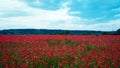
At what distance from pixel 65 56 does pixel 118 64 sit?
6.39 ft

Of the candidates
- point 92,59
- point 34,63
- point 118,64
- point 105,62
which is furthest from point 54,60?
point 118,64

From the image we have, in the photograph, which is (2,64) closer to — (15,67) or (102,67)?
(15,67)

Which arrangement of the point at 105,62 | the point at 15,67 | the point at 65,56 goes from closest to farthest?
the point at 15,67, the point at 105,62, the point at 65,56

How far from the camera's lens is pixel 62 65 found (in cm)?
522

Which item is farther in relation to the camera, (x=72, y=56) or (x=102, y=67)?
(x=72, y=56)

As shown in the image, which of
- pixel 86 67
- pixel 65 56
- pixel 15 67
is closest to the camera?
pixel 86 67

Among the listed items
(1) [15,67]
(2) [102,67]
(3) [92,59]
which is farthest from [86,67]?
(1) [15,67]

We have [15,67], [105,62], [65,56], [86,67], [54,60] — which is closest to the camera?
[86,67]

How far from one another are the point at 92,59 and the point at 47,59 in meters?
1.57

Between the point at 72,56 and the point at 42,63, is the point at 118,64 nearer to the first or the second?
the point at 72,56

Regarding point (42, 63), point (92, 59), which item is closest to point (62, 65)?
point (42, 63)

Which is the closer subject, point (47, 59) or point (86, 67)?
point (86, 67)

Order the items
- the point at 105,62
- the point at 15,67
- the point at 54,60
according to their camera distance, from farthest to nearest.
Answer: the point at 54,60 → the point at 105,62 → the point at 15,67

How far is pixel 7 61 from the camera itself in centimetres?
574
